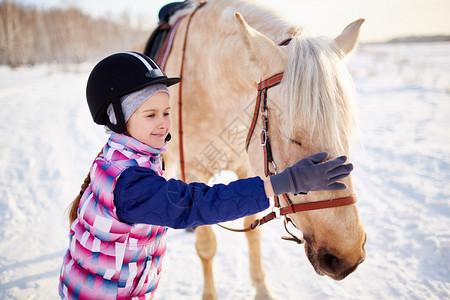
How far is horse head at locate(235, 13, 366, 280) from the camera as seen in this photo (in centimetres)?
107

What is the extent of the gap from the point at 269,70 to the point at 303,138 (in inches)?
16.8

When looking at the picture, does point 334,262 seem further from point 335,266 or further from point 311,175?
point 311,175

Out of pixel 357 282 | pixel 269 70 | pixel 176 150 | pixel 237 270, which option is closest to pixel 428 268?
pixel 357 282

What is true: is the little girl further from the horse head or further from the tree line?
the tree line

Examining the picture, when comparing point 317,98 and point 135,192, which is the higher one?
point 317,98

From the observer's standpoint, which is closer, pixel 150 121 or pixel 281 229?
pixel 150 121

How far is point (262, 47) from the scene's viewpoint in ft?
4.05

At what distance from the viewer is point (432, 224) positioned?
8.91 feet

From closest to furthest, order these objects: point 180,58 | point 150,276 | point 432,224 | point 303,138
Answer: point 303,138
point 150,276
point 180,58
point 432,224

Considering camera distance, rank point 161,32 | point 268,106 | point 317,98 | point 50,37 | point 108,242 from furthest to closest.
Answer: point 50,37, point 161,32, point 268,106, point 108,242, point 317,98

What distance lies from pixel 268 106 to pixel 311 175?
0.49m

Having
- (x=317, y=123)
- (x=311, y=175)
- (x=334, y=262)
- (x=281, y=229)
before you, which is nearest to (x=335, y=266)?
(x=334, y=262)

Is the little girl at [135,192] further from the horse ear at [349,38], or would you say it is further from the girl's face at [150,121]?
the horse ear at [349,38]

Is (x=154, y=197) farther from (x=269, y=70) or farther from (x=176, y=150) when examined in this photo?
(x=176, y=150)
